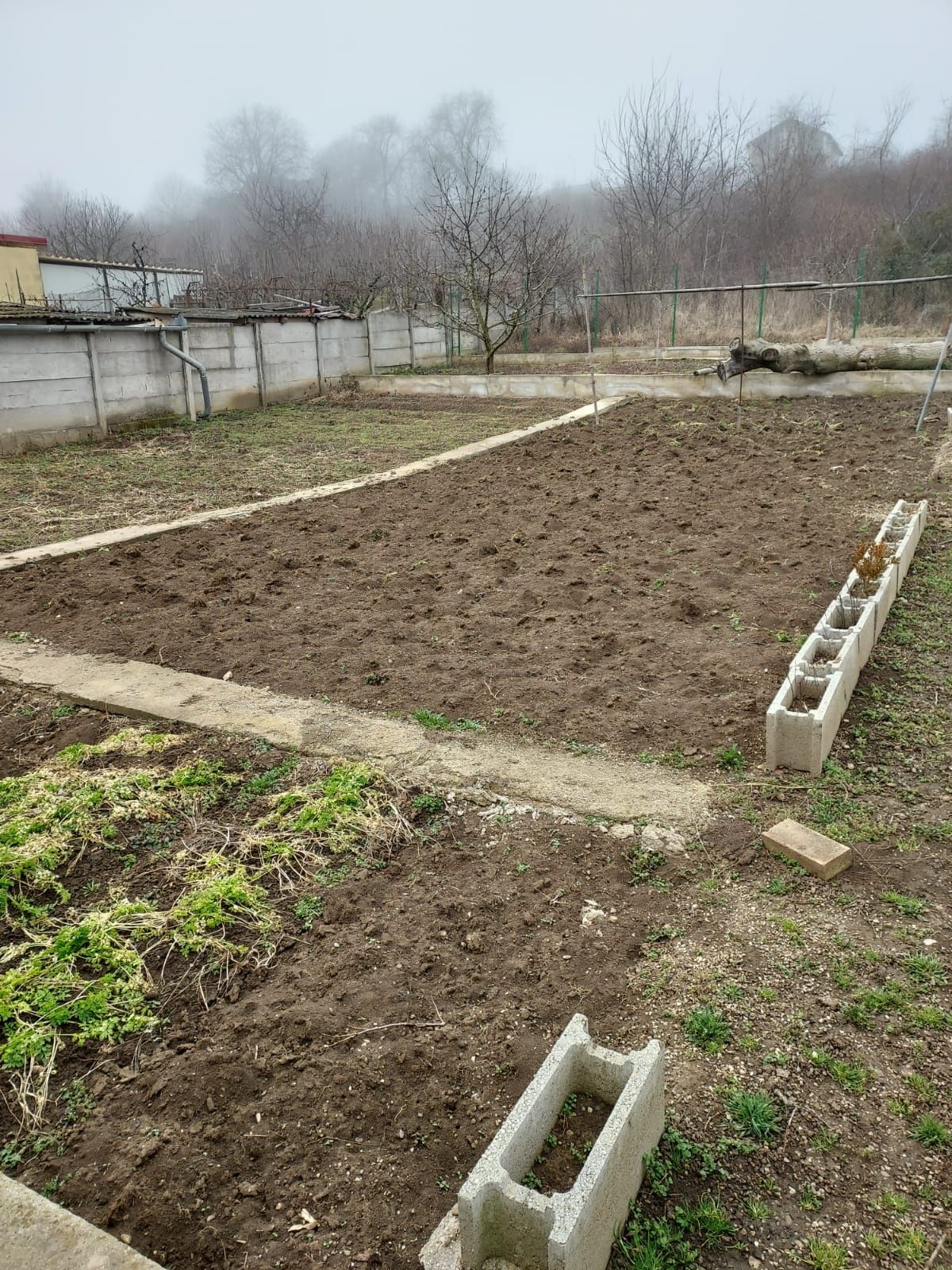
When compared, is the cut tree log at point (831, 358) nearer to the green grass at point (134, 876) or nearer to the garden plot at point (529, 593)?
the garden plot at point (529, 593)

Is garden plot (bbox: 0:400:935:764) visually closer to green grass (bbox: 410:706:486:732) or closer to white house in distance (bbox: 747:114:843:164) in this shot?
green grass (bbox: 410:706:486:732)

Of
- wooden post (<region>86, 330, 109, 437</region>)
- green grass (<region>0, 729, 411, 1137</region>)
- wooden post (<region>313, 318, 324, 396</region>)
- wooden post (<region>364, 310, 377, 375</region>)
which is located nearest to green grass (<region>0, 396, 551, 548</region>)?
wooden post (<region>86, 330, 109, 437</region>)

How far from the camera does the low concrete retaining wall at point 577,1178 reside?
5.21ft

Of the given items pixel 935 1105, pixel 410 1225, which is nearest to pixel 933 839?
pixel 935 1105

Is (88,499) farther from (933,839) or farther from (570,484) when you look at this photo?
(933,839)

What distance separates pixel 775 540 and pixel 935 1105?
5.17 meters

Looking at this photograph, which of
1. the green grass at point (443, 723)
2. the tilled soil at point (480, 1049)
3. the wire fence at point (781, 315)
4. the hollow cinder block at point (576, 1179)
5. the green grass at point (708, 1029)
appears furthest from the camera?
the wire fence at point (781, 315)

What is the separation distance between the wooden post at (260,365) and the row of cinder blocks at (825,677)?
14468 mm

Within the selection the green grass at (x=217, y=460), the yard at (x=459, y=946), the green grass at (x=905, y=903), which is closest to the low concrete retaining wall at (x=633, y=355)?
the green grass at (x=217, y=460)

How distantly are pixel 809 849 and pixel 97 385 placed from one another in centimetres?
1358

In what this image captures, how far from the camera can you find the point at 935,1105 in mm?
2062

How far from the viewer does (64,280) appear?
83.3ft

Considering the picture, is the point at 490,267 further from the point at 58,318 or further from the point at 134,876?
the point at 134,876

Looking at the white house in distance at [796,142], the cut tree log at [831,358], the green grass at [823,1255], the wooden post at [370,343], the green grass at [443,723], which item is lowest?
the green grass at [823,1255]
